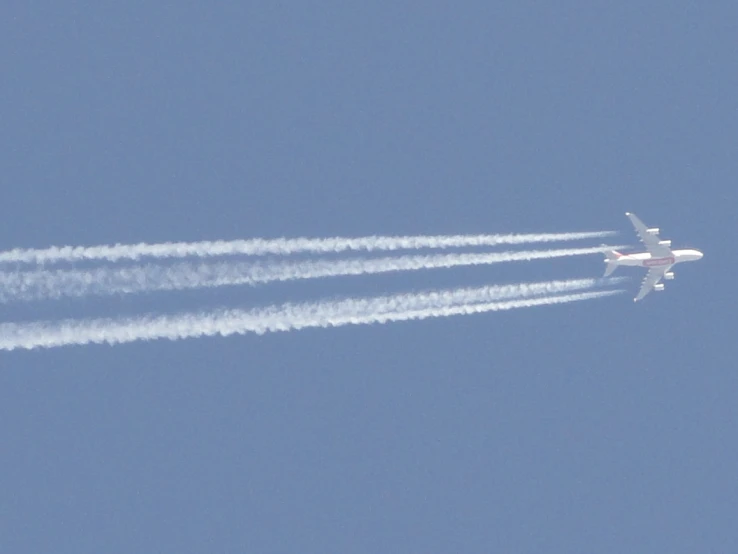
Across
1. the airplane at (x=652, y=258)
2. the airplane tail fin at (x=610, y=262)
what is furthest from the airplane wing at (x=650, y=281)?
the airplane tail fin at (x=610, y=262)

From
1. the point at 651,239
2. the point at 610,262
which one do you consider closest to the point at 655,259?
the point at 651,239

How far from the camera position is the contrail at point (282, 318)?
80875mm

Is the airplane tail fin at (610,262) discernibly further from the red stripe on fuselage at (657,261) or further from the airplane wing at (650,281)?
the airplane wing at (650,281)

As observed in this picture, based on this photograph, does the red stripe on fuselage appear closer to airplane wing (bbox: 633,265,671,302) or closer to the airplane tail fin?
airplane wing (bbox: 633,265,671,302)

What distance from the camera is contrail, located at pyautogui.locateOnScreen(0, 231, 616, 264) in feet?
277

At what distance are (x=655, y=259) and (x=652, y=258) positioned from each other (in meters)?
0.28

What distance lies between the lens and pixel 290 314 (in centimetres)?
8988

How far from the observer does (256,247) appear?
9100cm

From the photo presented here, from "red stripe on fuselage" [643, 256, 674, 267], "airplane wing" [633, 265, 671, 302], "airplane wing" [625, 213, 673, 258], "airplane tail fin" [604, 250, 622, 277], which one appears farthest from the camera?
"airplane wing" [633, 265, 671, 302]

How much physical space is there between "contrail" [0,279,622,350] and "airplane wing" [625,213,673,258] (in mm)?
5095

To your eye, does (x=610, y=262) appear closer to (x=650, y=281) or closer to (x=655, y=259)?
(x=655, y=259)

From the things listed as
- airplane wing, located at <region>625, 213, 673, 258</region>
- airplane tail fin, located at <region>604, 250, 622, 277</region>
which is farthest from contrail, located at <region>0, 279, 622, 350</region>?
airplane wing, located at <region>625, 213, 673, 258</region>

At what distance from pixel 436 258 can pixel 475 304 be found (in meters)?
4.27

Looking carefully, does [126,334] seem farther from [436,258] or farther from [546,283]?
[546,283]
